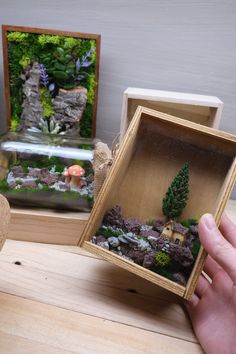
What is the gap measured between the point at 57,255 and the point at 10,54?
0.53 metres

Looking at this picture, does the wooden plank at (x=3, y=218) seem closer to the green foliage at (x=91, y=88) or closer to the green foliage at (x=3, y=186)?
the green foliage at (x=3, y=186)

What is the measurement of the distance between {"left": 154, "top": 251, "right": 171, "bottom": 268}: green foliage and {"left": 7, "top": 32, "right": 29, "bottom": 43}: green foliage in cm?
62

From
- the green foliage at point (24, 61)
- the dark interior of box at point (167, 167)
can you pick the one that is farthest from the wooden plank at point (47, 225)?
the green foliage at point (24, 61)

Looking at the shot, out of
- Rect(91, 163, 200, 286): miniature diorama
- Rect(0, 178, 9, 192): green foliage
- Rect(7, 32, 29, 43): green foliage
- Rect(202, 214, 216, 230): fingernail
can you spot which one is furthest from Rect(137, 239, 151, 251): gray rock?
Rect(7, 32, 29, 43): green foliage

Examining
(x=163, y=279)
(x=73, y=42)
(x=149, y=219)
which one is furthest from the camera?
(x=73, y=42)

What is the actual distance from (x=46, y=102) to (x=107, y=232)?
1.37ft

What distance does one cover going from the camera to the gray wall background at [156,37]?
812 mm

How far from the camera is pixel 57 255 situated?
0.69m

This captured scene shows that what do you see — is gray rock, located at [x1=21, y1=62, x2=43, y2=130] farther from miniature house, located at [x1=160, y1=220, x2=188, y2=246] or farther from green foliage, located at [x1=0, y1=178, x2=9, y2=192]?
miniature house, located at [x1=160, y1=220, x2=188, y2=246]

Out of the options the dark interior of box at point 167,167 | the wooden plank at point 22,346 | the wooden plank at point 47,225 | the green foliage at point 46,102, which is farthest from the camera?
the green foliage at point 46,102

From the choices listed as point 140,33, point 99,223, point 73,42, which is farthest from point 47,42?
point 99,223

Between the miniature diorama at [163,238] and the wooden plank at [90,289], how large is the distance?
0.10 m

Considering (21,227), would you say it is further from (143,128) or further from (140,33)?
(140,33)

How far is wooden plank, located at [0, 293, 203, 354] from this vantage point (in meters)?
0.50
